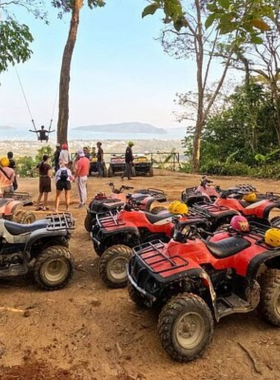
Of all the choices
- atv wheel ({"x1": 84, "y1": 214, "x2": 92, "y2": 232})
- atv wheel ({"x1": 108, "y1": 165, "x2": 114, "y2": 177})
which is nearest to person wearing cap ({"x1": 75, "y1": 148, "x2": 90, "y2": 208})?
atv wheel ({"x1": 84, "y1": 214, "x2": 92, "y2": 232})

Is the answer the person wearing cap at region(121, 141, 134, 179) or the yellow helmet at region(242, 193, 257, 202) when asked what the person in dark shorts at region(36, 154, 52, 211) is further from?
the person wearing cap at region(121, 141, 134, 179)

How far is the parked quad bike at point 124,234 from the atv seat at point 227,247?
1099 millimetres

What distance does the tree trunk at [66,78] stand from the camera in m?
18.7

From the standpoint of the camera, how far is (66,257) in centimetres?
546

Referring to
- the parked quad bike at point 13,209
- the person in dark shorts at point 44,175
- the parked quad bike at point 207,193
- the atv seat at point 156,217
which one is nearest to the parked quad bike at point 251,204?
the parked quad bike at point 207,193

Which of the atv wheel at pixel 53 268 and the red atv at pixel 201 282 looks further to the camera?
the atv wheel at pixel 53 268

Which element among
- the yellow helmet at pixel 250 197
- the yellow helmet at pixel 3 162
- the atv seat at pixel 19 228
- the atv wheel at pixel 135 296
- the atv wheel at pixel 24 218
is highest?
the yellow helmet at pixel 3 162

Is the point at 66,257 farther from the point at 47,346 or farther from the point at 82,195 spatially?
the point at 82,195

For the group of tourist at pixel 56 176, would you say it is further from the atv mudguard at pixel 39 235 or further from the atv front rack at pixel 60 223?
the atv mudguard at pixel 39 235

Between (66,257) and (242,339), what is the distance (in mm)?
2554

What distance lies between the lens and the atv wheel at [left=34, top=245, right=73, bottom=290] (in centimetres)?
Answer: 537

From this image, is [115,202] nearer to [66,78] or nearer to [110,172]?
[110,172]

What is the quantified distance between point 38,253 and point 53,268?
0.38 meters

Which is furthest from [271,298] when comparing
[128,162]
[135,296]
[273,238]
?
[128,162]
